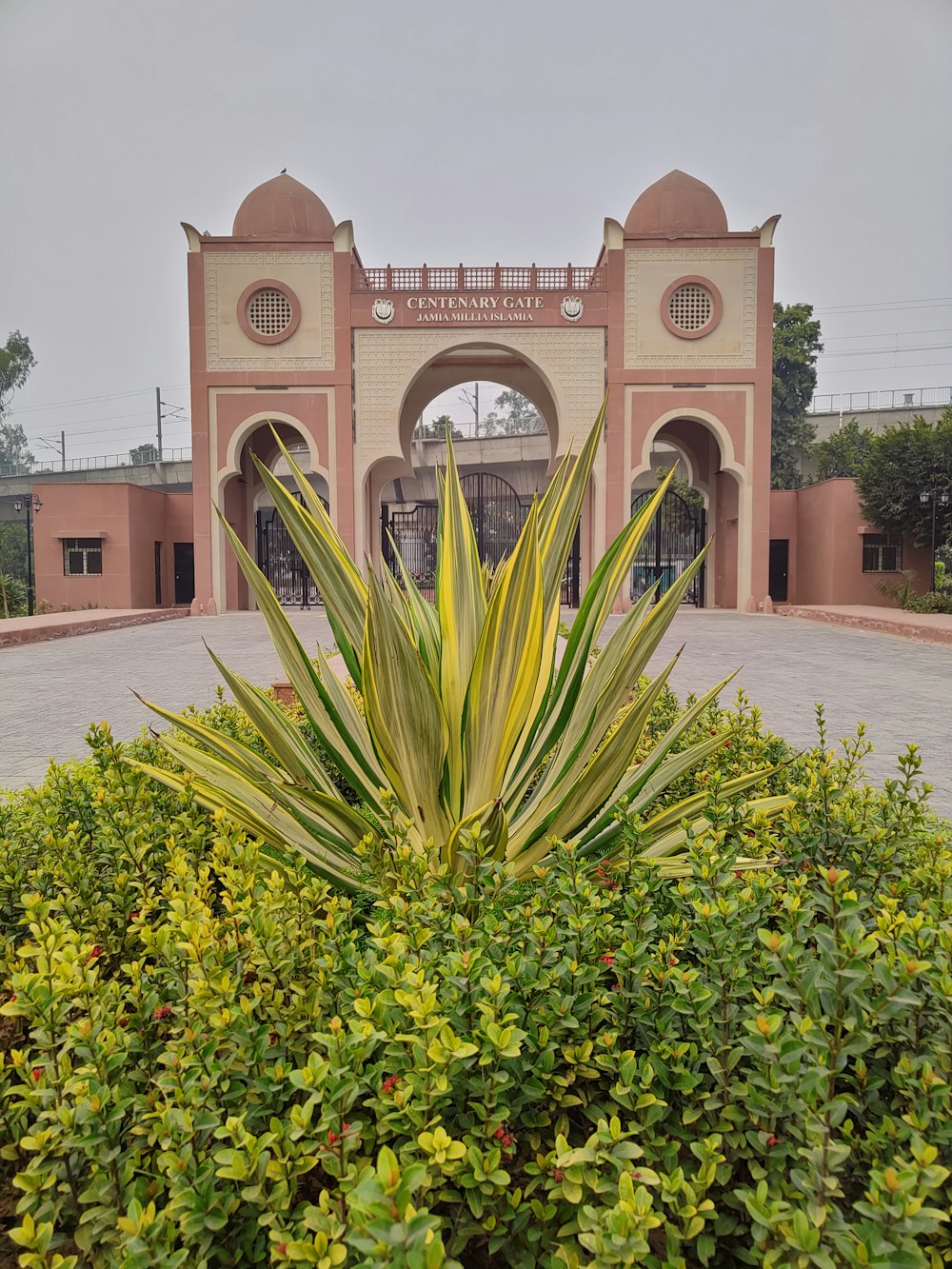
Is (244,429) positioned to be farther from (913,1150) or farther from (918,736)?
(913,1150)

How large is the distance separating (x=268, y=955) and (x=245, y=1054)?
0.14 meters

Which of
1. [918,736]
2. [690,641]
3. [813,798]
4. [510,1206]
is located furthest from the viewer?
[690,641]

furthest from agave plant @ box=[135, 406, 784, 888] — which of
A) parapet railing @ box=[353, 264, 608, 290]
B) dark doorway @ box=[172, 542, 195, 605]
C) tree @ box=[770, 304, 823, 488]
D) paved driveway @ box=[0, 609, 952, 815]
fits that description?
tree @ box=[770, 304, 823, 488]

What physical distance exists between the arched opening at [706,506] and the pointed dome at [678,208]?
491 centimetres

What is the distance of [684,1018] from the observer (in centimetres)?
107

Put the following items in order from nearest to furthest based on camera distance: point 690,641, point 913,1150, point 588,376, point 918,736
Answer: point 913,1150
point 918,736
point 690,641
point 588,376

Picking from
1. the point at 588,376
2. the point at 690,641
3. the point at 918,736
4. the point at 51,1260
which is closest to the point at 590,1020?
the point at 51,1260

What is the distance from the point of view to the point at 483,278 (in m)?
19.2

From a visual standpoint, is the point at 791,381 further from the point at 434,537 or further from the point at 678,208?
the point at 434,537

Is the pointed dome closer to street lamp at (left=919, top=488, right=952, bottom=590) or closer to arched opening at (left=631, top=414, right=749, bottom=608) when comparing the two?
arched opening at (left=631, top=414, right=749, bottom=608)

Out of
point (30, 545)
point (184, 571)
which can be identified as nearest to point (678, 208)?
point (184, 571)

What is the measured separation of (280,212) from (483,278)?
5873 mm

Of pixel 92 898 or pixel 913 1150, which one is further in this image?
pixel 92 898

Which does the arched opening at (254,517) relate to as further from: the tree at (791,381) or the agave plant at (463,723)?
the tree at (791,381)
